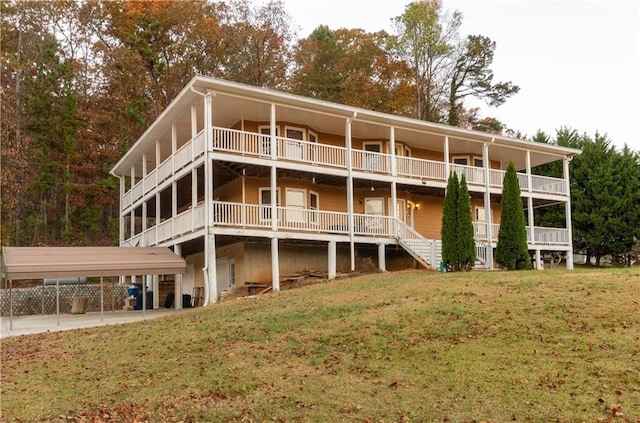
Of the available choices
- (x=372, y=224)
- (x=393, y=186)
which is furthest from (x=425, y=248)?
(x=393, y=186)

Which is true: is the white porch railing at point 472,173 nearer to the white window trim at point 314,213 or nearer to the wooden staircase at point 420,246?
the wooden staircase at point 420,246

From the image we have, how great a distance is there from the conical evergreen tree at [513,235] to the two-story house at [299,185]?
2506mm

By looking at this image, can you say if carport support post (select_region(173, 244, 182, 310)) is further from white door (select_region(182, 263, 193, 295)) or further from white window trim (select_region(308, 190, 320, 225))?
white window trim (select_region(308, 190, 320, 225))

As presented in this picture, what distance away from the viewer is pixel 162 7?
142 ft

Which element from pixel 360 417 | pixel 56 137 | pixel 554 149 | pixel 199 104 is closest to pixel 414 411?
pixel 360 417

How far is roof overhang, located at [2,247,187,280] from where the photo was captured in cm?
1791

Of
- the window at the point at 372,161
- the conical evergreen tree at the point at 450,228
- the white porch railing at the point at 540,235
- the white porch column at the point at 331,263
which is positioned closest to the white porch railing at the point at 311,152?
the window at the point at 372,161

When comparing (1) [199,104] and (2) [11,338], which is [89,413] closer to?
(2) [11,338]

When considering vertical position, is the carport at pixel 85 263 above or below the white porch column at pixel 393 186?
below

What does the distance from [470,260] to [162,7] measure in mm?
32983

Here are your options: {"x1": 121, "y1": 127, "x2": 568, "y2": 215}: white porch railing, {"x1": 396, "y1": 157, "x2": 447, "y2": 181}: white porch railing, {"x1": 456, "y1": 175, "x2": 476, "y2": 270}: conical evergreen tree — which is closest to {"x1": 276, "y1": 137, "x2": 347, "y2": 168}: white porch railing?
{"x1": 121, "y1": 127, "x2": 568, "y2": 215}: white porch railing

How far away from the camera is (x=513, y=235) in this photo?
2092 cm

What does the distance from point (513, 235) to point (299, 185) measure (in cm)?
883

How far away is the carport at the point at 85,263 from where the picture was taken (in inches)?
704
